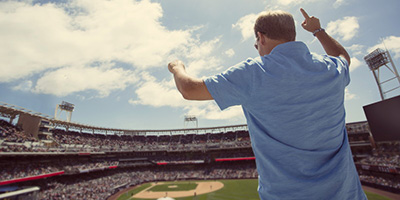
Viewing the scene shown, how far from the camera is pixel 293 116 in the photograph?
106cm

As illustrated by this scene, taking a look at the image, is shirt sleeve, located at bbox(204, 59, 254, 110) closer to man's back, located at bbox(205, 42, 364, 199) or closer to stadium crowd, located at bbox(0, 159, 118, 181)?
man's back, located at bbox(205, 42, 364, 199)

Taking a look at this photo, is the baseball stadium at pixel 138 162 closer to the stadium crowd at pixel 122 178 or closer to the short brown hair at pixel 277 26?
the stadium crowd at pixel 122 178

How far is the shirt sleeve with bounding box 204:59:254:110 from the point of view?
1106 millimetres

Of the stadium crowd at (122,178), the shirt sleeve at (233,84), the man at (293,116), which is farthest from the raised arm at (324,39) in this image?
the stadium crowd at (122,178)

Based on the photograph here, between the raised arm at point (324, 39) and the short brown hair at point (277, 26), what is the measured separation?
66cm

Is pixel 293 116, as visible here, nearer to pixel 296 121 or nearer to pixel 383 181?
pixel 296 121

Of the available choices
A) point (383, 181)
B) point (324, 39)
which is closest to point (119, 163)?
point (383, 181)

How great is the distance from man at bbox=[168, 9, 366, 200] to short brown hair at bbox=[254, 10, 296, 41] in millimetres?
144

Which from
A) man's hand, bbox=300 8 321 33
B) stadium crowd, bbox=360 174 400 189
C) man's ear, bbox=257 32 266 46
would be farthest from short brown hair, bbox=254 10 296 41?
stadium crowd, bbox=360 174 400 189

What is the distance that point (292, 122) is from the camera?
1061 millimetres

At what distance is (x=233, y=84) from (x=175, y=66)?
596 mm

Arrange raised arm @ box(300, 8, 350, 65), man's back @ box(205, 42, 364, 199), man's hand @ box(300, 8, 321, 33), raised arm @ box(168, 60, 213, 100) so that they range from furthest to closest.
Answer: man's hand @ box(300, 8, 321, 33)
raised arm @ box(300, 8, 350, 65)
raised arm @ box(168, 60, 213, 100)
man's back @ box(205, 42, 364, 199)

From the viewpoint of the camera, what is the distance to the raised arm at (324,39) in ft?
5.54

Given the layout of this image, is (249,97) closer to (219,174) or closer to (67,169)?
(67,169)
